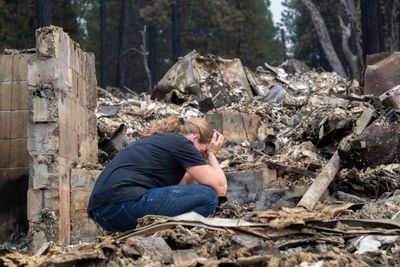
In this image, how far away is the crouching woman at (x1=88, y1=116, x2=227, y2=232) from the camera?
4594 mm


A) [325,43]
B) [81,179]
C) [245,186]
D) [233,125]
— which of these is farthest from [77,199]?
[325,43]

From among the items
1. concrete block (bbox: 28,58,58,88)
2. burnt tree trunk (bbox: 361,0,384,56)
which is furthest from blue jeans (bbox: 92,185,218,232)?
burnt tree trunk (bbox: 361,0,384,56)

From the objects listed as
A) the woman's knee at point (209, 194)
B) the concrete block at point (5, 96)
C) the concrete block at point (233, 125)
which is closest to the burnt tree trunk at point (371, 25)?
the concrete block at point (233, 125)

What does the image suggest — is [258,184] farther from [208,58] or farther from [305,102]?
[208,58]

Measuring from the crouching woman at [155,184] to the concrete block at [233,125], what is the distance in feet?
15.9

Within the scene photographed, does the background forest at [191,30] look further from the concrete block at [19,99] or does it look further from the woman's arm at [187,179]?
the woman's arm at [187,179]

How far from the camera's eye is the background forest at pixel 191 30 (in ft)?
68.5

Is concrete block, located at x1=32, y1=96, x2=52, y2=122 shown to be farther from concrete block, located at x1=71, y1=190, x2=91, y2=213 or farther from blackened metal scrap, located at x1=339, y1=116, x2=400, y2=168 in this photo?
blackened metal scrap, located at x1=339, y1=116, x2=400, y2=168

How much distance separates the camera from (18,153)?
7848 mm

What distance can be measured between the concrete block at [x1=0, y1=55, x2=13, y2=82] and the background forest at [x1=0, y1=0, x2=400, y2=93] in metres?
10.5

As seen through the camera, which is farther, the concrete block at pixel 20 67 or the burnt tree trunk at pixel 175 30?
the burnt tree trunk at pixel 175 30

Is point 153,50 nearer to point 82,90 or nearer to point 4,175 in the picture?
point 82,90

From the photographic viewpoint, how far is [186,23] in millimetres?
33344

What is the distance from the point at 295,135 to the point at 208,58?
10.2 ft
